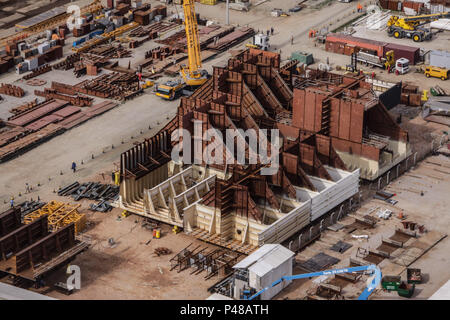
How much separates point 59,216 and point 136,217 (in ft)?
18.8

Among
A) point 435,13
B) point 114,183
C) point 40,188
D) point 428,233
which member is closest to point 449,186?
point 428,233

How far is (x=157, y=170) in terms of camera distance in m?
78.6

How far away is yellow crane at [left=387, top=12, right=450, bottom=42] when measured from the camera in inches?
4419

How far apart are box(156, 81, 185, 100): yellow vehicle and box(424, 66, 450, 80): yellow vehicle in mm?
24870

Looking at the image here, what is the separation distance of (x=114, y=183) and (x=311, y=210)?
56.7ft

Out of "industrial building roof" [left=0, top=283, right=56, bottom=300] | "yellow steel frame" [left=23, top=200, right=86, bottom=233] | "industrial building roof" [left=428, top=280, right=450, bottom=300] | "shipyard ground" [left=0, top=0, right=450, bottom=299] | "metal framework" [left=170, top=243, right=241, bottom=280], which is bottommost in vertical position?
"shipyard ground" [left=0, top=0, right=450, bottom=299]

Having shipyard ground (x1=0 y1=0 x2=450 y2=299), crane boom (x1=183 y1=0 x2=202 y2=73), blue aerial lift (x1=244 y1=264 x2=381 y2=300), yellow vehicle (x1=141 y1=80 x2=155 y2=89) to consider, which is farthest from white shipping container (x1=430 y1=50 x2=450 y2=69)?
blue aerial lift (x1=244 y1=264 x2=381 y2=300)

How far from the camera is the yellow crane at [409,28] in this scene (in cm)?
11225

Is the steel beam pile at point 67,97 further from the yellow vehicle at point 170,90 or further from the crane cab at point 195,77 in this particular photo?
the crane cab at point 195,77

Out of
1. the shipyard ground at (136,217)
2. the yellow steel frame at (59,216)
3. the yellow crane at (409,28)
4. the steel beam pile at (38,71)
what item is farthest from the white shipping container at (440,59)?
the yellow steel frame at (59,216)

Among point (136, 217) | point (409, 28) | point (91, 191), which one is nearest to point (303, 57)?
point (409, 28)

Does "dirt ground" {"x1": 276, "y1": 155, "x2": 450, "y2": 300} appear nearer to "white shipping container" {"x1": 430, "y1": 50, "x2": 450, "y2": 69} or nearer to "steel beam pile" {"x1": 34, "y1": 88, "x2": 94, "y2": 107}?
"white shipping container" {"x1": 430, "y1": 50, "x2": 450, "y2": 69}

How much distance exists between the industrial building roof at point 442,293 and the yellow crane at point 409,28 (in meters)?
53.1

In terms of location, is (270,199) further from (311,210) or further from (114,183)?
(114,183)
